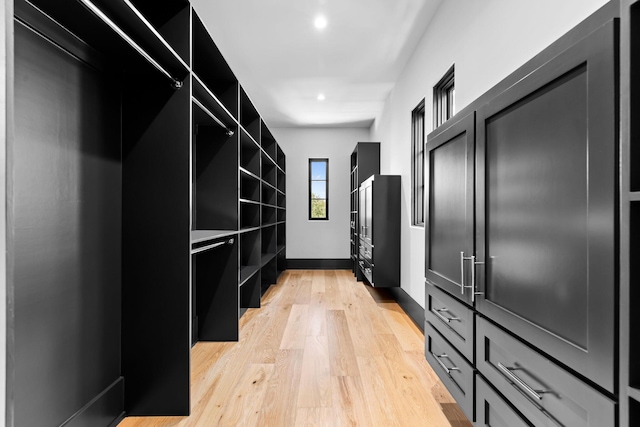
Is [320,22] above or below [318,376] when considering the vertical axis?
above

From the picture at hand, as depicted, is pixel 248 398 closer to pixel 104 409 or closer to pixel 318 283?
pixel 104 409

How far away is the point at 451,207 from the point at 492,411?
0.70 metres

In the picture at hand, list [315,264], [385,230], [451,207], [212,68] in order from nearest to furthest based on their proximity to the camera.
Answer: [451,207]
[212,68]
[385,230]
[315,264]

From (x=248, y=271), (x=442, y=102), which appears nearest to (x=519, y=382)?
(x=442, y=102)

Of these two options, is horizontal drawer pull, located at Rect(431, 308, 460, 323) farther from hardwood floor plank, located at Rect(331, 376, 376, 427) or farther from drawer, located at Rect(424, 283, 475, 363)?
hardwood floor plank, located at Rect(331, 376, 376, 427)

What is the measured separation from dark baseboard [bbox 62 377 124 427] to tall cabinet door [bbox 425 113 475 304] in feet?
4.91

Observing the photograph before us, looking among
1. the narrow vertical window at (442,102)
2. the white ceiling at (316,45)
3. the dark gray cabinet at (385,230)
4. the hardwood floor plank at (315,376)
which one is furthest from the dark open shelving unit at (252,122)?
the hardwood floor plank at (315,376)

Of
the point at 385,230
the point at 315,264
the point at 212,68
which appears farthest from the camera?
the point at 315,264

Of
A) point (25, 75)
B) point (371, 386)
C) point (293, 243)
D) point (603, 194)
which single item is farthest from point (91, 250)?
point (293, 243)

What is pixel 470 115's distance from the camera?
125 cm

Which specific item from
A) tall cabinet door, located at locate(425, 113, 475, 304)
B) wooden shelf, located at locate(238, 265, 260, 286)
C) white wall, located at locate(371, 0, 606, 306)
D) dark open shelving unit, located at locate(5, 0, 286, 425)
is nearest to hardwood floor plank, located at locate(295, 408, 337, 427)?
dark open shelving unit, located at locate(5, 0, 286, 425)

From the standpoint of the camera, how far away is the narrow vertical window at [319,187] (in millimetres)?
6828

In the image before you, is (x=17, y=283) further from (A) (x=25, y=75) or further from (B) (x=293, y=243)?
(B) (x=293, y=243)

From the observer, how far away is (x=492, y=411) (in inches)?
44.3
